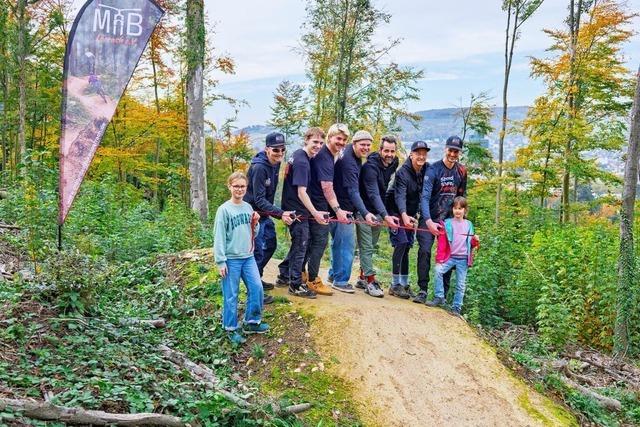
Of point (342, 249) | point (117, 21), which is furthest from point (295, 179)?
point (117, 21)

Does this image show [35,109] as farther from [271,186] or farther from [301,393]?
[301,393]

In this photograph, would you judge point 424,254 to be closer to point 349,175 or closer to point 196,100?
point 349,175

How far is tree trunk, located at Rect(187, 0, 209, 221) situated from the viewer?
38.7 ft

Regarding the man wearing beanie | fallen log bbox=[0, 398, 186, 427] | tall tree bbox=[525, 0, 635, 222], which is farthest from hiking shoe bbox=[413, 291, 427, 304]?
tall tree bbox=[525, 0, 635, 222]

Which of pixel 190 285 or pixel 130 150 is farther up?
pixel 130 150

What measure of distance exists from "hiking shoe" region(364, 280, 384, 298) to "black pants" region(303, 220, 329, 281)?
0.79 meters

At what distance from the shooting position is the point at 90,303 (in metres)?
5.28

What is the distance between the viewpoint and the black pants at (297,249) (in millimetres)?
6367

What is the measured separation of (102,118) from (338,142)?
2683mm

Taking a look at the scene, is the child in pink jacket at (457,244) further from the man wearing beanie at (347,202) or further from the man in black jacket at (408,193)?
the man wearing beanie at (347,202)

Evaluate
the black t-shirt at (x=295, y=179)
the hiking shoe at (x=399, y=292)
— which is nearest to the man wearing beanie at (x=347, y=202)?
the black t-shirt at (x=295, y=179)

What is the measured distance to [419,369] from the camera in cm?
554

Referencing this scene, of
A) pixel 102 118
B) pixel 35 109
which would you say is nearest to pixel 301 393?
pixel 102 118

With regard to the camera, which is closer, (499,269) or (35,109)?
(499,269)
